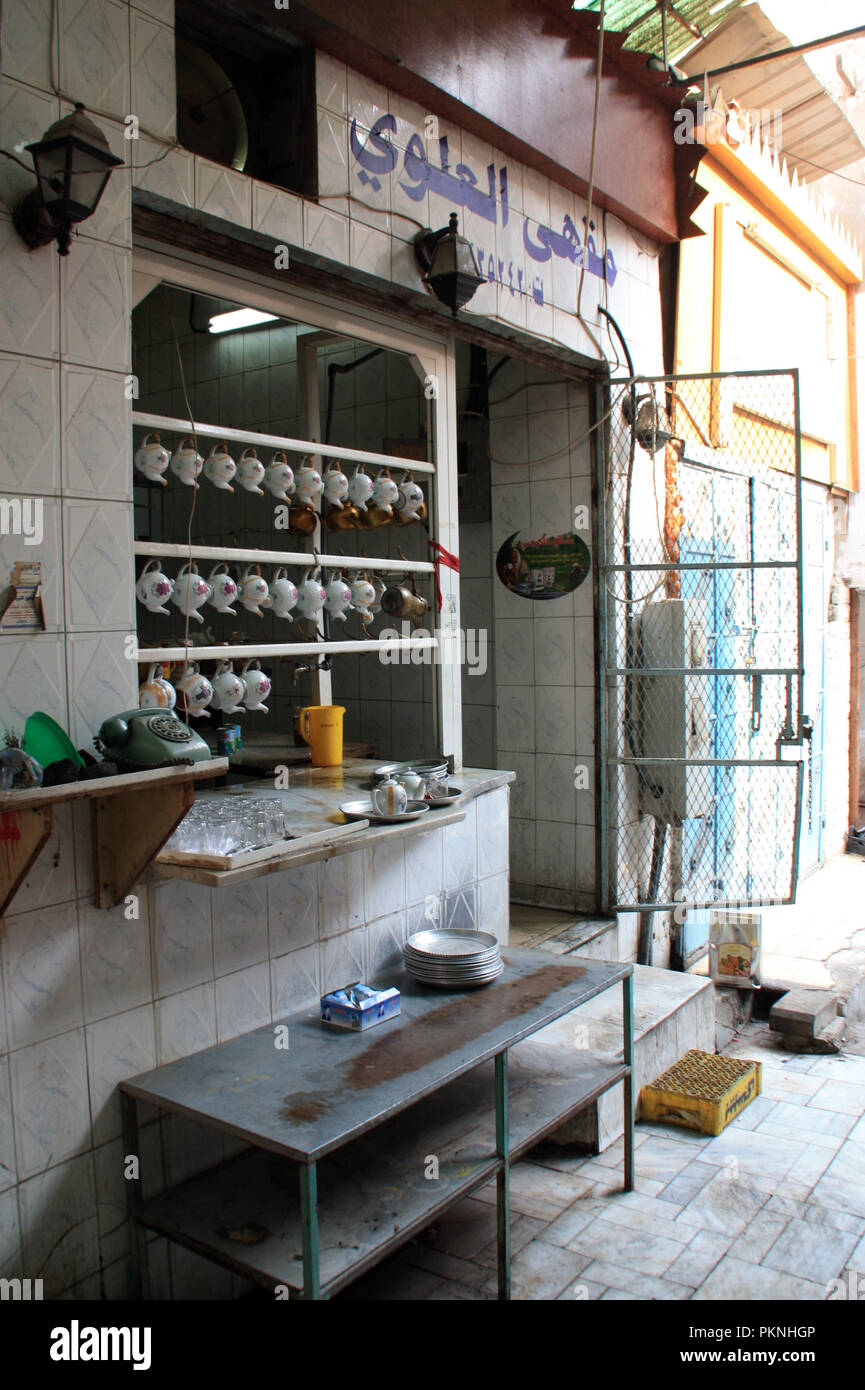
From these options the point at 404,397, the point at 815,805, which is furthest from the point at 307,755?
the point at 815,805

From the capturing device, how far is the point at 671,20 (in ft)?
18.3

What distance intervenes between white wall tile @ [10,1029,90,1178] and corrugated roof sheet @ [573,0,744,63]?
5.20m

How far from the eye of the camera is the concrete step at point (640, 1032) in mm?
3594

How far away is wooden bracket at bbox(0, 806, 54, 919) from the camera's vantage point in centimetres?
199

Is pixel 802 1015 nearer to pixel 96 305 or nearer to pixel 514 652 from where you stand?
pixel 514 652

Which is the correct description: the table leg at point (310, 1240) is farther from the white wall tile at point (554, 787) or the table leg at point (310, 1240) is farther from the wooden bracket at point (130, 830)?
the white wall tile at point (554, 787)

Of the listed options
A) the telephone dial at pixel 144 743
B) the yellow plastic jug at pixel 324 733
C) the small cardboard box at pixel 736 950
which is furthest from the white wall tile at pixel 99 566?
the small cardboard box at pixel 736 950

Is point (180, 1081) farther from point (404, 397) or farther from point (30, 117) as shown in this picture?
point (404, 397)

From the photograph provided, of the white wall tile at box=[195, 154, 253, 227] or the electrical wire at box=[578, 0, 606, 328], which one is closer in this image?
the white wall tile at box=[195, 154, 253, 227]

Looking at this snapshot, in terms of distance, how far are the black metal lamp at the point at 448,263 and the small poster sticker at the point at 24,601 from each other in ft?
5.96

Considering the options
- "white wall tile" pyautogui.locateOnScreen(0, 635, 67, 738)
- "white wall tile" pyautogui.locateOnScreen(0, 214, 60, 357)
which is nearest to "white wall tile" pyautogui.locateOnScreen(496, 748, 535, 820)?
"white wall tile" pyautogui.locateOnScreen(0, 635, 67, 738)

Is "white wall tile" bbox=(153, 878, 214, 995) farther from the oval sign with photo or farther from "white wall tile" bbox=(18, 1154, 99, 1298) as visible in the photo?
the oval sign with photo

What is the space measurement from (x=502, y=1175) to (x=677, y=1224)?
807mm
